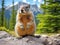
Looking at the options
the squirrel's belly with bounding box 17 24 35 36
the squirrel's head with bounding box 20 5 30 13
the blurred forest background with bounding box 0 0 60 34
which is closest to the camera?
the squirrel's head with bounding box 20 5 30 13

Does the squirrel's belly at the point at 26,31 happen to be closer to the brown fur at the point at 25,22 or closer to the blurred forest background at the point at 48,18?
the brown fur at the point at 25,22

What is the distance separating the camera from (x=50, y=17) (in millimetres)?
8016

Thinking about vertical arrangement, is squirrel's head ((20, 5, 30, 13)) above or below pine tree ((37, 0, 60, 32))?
above

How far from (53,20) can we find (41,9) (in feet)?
2.10

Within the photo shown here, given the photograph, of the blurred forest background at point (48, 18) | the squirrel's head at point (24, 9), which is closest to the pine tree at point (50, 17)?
the blurred forest background at point (48, 18)

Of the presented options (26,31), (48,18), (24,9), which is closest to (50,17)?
(48,18)

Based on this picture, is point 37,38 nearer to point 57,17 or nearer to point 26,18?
point 26,18

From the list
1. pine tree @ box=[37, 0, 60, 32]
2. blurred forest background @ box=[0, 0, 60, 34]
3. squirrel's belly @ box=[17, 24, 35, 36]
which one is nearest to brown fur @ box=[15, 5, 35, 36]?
squirrel's belly @ box=[17, 24, 35, 36]

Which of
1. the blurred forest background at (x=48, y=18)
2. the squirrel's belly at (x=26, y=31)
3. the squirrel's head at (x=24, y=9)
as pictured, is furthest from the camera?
the blurred forest background at (x=48, y=18)

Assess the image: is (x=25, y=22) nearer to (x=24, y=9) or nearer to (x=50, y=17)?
(x=24, y=9)

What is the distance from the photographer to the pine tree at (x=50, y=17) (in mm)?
7977

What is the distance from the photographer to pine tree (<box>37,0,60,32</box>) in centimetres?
798

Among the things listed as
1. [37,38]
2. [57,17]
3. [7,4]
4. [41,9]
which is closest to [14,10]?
[7,4]

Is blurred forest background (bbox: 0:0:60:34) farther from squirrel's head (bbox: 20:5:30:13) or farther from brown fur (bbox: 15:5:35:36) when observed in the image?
squirrel's head (bbox: 20:5:30:13)
